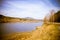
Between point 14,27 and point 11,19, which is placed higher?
point 11,19

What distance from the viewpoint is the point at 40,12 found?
2.20m

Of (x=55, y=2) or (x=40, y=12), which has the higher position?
(x=55, y=2)

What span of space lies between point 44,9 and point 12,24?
0.70m

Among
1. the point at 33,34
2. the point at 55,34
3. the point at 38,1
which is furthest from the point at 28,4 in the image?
the point at 55,34

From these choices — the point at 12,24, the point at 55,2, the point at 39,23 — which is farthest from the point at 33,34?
the point at 55,2

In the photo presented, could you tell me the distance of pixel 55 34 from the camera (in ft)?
7.17

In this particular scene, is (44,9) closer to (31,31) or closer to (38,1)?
(38,1)

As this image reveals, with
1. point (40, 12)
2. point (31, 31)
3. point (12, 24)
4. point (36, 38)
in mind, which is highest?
point (40, 12)

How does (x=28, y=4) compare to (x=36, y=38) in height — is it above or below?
above

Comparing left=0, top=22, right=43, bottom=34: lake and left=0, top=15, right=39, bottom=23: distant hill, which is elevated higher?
left=0, top=15, right=39, bottom=23: distant hill

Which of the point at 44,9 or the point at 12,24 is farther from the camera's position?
the point at 44,9

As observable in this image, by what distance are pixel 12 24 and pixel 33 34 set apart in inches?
17.2

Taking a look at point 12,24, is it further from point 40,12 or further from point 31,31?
point 40,12

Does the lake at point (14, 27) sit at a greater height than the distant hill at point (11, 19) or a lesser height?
lesser
